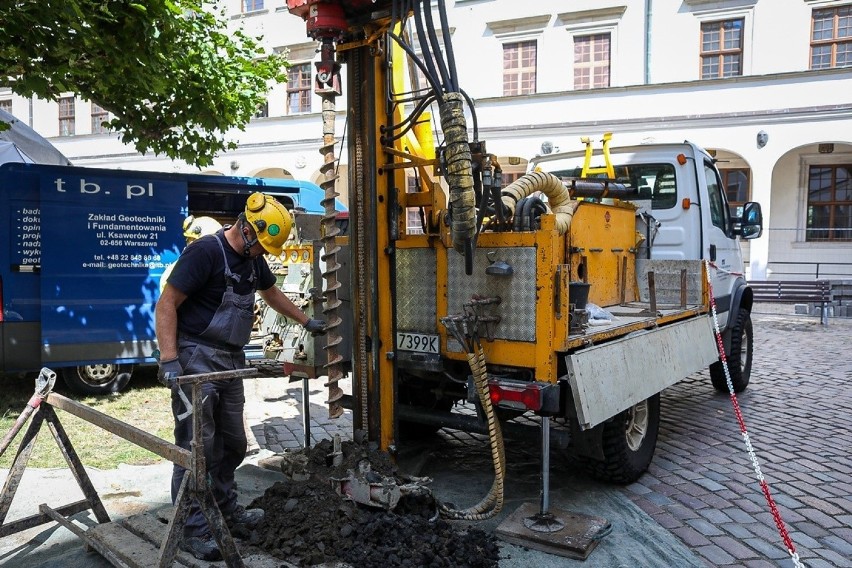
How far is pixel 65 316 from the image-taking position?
23.1 feet

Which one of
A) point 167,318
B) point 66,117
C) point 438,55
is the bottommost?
point 167,318

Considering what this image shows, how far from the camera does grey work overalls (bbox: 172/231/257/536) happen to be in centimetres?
343

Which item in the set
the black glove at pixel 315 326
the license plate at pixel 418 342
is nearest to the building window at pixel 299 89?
the license plate at pixel 418 342

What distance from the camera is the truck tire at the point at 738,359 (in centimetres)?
750

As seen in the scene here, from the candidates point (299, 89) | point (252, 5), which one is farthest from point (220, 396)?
point (252, 5)

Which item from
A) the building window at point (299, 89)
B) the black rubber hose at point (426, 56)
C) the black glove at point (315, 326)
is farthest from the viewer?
the building window at point (299, 89)

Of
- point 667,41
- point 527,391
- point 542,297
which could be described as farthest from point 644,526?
point 667,41

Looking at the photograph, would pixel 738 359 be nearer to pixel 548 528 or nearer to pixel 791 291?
pixel 548 528

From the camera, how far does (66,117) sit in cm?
2500

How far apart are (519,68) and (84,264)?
14639 millimetres

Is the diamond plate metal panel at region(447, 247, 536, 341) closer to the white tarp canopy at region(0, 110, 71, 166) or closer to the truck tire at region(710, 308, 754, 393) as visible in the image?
the truck tire at region(710, 308, 754, 393)

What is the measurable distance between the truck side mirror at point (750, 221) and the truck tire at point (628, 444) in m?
3.28

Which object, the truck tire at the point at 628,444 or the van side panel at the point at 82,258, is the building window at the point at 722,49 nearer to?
the van side panel at the point at 82,258

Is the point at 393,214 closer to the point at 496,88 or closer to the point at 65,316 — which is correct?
the point at 65,316
